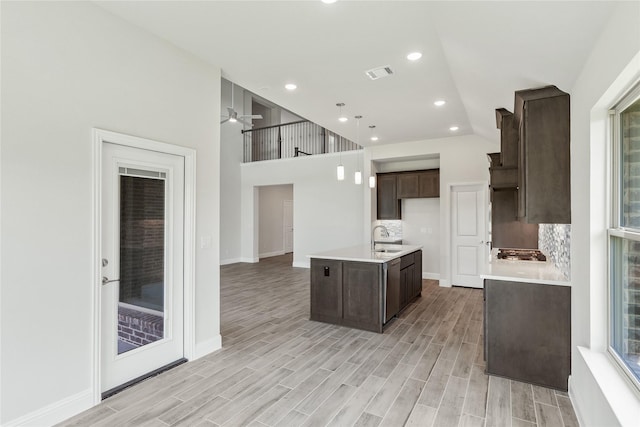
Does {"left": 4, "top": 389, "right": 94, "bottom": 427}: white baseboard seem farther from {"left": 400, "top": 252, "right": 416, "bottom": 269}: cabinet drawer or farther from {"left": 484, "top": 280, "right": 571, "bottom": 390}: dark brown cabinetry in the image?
{"left": 400, "top": 252, "right": 416, "bottom": 269}: cabinet drawer

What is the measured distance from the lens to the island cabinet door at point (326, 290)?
172 inches

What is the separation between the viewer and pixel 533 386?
9.23 ft

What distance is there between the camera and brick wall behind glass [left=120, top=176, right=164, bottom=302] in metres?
2.81

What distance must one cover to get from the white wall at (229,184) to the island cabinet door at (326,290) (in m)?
5.50

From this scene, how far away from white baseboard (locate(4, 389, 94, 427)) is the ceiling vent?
12.8ft

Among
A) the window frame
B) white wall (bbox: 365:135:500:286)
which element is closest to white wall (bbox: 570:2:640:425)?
the window frame

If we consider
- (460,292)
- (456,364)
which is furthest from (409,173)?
(456,364)

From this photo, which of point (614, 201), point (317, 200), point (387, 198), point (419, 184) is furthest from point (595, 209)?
point (317, 200)

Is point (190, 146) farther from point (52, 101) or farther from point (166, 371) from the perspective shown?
point (166, 371)

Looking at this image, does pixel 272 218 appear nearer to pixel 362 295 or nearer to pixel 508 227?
pixel 362 295

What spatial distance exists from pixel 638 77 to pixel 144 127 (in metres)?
3.29

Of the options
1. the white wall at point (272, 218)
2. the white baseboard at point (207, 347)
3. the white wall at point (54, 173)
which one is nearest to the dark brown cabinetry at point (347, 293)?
the white baseboard at point (207, 347)

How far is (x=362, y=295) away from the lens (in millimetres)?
4195

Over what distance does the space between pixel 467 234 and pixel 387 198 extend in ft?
6.28
